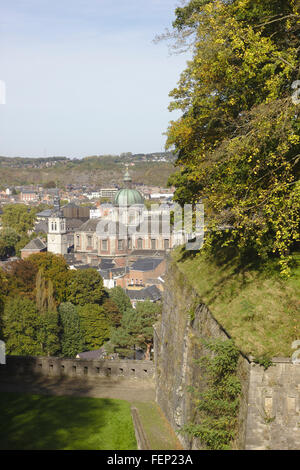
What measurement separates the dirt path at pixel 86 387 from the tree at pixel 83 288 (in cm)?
2650

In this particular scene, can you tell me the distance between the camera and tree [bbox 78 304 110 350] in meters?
42.1

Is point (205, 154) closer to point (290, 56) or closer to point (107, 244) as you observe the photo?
point (290, 56)

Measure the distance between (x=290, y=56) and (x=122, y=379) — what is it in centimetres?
1444

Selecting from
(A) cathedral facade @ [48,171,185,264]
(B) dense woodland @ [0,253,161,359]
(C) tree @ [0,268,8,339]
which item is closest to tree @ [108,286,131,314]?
(B) dense woodland @ [0,253,161,359]

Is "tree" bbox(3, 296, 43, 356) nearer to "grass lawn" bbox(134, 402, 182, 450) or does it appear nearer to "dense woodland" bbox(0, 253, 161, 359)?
"dense woodland" bbox(0, 253, 161, 359)

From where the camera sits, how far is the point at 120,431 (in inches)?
595

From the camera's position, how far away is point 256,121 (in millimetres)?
10555

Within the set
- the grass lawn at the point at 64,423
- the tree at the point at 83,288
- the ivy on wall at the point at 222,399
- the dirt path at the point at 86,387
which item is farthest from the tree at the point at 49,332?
the ivy on wall at the point at 222,399

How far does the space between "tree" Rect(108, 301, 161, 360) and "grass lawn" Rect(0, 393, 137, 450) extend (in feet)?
45.7

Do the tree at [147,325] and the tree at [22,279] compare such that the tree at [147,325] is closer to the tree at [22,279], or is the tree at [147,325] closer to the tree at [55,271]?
the tree at [22,279]

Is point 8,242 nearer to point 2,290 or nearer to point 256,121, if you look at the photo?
point 2,290

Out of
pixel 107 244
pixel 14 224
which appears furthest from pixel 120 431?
pixel 14 224

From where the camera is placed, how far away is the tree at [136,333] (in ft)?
106

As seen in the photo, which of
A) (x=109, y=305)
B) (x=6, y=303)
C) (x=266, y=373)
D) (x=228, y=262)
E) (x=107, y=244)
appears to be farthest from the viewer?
A: (x=107, y=244)
